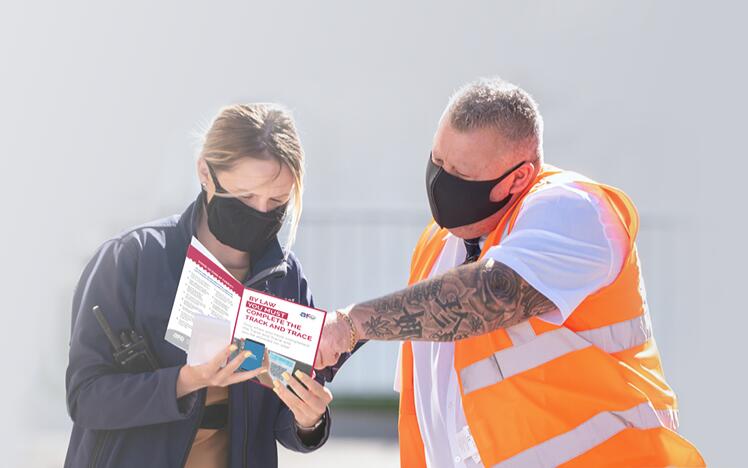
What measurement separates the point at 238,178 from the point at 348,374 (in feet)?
19.7

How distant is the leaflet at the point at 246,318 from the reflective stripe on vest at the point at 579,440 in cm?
65

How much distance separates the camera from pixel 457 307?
97.7 inches

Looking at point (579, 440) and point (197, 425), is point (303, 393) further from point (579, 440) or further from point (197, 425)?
point (579, 440)

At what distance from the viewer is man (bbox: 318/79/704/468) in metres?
2.48

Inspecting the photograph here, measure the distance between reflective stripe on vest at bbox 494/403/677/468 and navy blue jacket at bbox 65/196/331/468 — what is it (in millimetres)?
824

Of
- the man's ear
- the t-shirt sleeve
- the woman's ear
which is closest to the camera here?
the t-shirt sleeve

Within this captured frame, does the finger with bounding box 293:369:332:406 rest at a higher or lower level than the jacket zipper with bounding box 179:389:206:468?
higher

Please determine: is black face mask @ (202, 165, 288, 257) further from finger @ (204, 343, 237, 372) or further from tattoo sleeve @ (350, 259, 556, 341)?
tattoo sleeve @ (350, 259, 556, 341)

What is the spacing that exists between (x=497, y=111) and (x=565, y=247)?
19.8 inches

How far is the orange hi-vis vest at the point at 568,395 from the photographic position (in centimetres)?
262

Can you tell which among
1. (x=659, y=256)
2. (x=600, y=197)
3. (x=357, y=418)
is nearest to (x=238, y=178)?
(x=600, y=197)

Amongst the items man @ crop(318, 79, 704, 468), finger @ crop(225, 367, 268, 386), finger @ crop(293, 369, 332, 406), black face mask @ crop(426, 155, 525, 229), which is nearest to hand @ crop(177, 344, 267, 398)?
finger @ crop(225, 367, 268, 386)

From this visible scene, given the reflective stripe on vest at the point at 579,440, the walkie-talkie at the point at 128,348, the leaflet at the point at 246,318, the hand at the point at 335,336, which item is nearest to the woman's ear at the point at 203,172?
the leaflet at the point at 246,318

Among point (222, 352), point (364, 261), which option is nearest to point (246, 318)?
point (222, 352)
